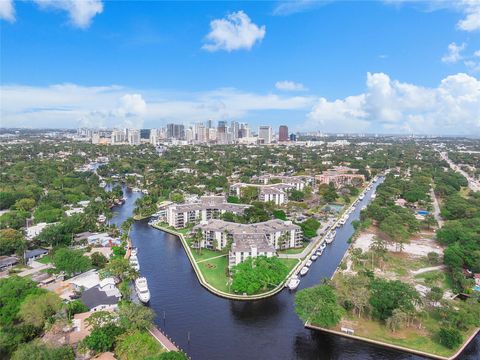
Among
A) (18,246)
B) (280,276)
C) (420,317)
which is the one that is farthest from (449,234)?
(18,246)

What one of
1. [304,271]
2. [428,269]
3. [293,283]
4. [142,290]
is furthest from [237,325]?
[428,269]

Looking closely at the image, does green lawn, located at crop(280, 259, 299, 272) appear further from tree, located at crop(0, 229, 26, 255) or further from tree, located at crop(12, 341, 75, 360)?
tree, located at crop(0, 229, 26, 255)

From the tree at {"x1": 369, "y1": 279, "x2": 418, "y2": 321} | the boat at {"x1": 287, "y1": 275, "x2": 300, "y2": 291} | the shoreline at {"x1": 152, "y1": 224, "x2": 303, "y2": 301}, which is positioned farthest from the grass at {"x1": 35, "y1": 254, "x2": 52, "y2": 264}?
the tree at {"x1": 369, "y1": 279, "x2": 418, "y2": 321}

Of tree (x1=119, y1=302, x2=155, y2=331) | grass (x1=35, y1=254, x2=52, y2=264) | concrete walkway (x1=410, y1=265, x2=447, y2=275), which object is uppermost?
tree (x1=119, y1=302, x2=155, y2=331)

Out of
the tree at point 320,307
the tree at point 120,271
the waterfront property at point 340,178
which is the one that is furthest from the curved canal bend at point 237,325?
the waterfront property at point 340,178

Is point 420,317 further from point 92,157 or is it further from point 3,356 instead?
point 92,157

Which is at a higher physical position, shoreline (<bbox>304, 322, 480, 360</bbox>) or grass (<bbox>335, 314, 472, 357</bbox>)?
grass (<bbox>335, 314, 472, 357</bbox>)

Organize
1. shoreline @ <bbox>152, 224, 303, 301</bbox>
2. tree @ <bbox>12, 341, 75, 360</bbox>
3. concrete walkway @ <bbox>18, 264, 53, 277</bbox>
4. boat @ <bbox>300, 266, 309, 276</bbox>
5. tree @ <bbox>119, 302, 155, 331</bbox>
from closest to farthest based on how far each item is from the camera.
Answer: tree @ <bbox>12, 341, 75, 360</bbox> < tree @ <bbox>119, 302, 155, 331</bbox> < shoreline @ <bbox>152, 224, 303, 301</bbox> < concrete walkway @ <bbox>18, 264, 53, 277</bbox> < boat @ <bbox>300, 266, 309, 276</bbox>
